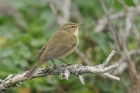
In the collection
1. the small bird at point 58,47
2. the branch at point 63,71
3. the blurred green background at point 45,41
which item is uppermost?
the blurred green background at point 45,41

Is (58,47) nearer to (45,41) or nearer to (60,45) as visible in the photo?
(60,45)

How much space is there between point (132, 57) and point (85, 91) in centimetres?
97

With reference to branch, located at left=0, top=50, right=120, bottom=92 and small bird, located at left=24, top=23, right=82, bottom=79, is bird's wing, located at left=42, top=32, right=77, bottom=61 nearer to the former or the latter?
small bird, located at left=24, top=23, right=82, bottom=79

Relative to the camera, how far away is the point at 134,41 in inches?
365

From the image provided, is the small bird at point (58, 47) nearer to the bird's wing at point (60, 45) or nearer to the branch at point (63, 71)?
the bird's wing at point (60, 45)

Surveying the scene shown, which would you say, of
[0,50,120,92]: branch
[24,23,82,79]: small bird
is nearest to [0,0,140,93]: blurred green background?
[24,23,82,79]: small bird

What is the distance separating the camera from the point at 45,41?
878cm

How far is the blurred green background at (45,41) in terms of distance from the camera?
26.5ft

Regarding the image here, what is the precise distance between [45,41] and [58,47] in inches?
103

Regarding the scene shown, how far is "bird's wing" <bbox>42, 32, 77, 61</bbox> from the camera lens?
6023 mm

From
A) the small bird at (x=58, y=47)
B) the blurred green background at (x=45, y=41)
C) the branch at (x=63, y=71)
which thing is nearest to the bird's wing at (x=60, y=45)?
the small bird at (x=58, y=47)

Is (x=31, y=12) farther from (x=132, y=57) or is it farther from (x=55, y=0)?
(x=132, y=57)

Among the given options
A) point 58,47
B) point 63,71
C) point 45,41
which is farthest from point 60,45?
point 45,41

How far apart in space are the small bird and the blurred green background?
1.45 meters
